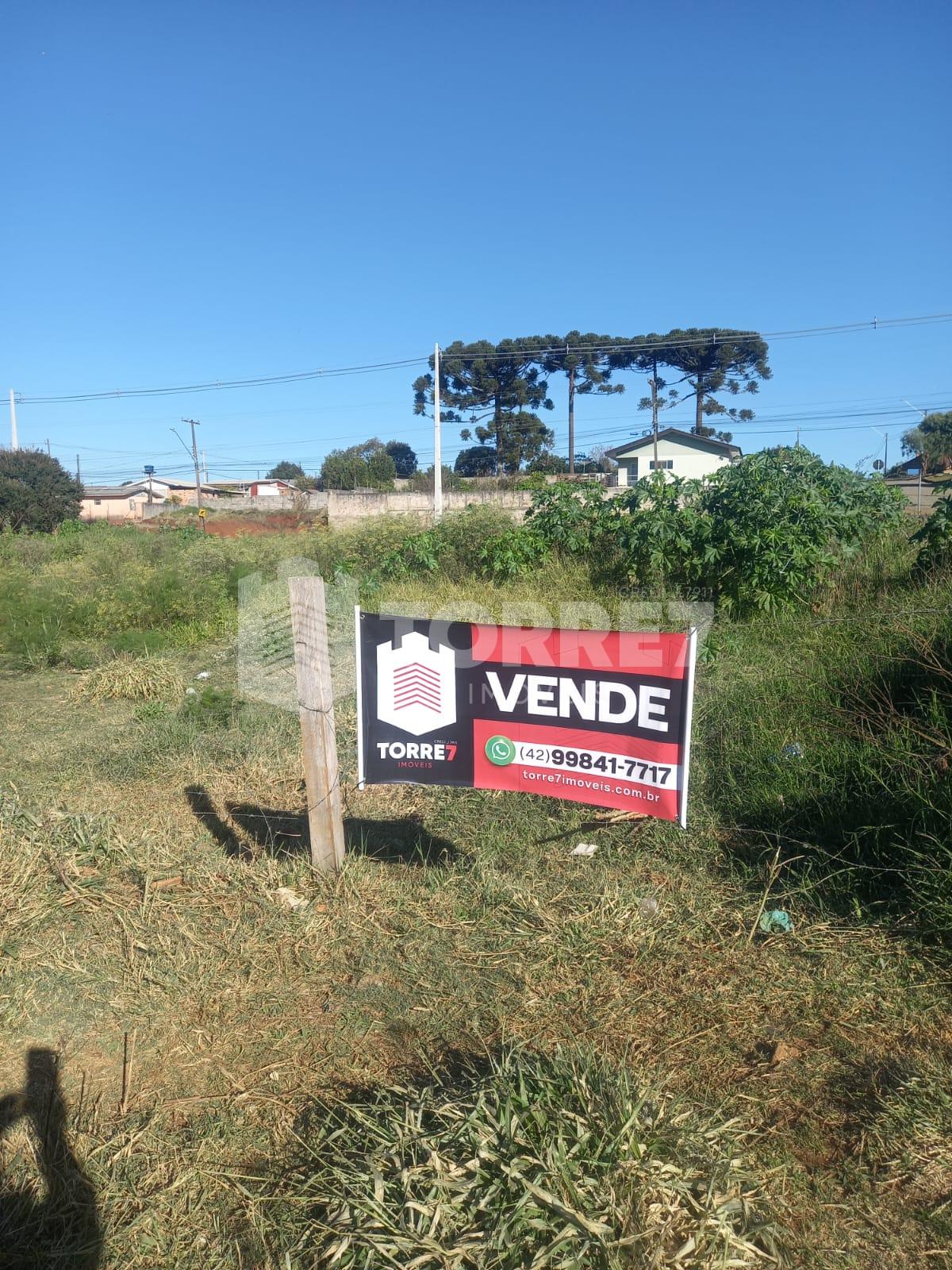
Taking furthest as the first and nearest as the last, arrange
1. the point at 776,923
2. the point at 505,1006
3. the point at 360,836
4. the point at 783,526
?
1. the point at 783,526
2. the point at 360,836
3. the point at 776,923
4. the point at 505,1006

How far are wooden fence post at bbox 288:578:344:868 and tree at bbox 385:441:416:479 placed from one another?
66.0m

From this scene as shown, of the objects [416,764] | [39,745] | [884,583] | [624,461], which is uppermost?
[624,461]

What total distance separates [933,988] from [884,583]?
5091mm

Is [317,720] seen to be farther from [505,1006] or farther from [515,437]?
[515,437]

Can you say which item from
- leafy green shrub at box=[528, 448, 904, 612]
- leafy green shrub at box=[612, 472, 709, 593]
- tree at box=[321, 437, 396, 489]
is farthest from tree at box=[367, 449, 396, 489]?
leafy green shrub at box=[612, 472, 709, 593]

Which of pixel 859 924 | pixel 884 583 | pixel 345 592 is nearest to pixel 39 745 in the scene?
pixel 345 592

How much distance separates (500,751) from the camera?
12.7 feet

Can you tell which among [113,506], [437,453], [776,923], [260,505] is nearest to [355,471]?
[260,505]

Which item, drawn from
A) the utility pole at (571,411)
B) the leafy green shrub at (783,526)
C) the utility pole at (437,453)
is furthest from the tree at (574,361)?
the leafy green shrub at (783,526)

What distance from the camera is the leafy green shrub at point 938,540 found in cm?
680

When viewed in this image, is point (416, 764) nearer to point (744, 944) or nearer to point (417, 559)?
point (744, 944)

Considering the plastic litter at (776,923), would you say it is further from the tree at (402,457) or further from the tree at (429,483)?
the tree at (402,457)

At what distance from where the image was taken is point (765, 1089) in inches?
104

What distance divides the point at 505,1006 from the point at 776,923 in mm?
1231
